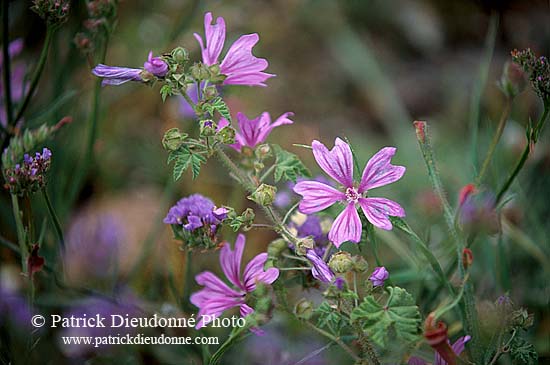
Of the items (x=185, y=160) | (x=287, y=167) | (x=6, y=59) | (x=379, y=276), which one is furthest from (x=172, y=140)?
(x=6, y=59)

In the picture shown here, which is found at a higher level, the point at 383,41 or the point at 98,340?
the point at 383,41

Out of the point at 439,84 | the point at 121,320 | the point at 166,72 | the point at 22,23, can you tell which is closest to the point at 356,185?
the point at 166,72

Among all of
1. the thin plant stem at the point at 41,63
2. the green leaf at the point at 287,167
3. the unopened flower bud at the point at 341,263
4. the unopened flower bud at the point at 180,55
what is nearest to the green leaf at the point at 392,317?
the unopened flower bud at the point at 341,263

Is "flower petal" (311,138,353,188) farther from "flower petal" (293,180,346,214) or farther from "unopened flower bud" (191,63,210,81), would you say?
"unopened flower bud" (191,63,210,81)

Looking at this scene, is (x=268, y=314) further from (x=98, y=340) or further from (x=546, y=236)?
(x=546, y=236)

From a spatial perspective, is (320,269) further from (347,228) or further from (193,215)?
(193,215)

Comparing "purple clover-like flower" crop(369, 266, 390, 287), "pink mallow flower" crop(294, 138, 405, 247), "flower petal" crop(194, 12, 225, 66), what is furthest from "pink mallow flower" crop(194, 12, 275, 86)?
"purple clover-like flower" crop(369, 266, 390, 287)
